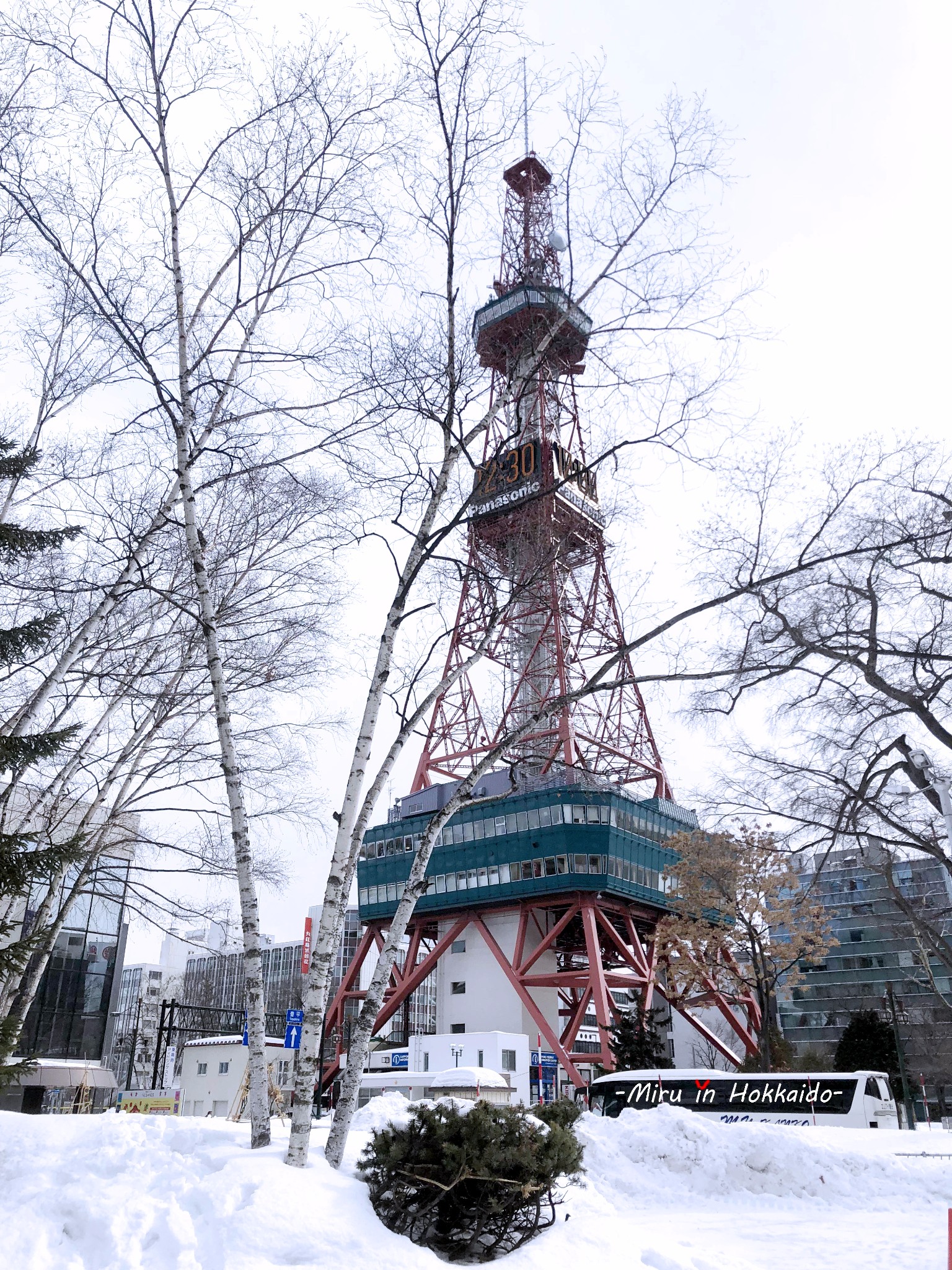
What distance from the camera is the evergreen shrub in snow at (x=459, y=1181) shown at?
7.26m

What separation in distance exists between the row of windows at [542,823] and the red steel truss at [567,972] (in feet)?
13.3

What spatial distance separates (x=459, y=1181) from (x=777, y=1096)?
672 inches

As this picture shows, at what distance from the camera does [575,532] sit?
43.1 feet

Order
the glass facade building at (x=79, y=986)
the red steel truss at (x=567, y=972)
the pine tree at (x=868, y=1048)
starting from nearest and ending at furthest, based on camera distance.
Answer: the glass facade building at (x=79, y=986) → the pine tree at (x=868, y=1048) → the red steel truss at (x=567, y=972)

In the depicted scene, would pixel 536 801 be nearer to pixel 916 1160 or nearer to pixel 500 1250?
pixel 916 1160

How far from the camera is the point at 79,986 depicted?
3516 centimetres

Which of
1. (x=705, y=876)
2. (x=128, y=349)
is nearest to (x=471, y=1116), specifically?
(x=128, y=349)

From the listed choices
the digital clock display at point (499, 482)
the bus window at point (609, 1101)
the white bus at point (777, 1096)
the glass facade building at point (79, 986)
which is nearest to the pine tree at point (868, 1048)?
the white bus at point (777, 1096)

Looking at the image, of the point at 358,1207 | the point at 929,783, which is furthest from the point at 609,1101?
the point at 358,1207

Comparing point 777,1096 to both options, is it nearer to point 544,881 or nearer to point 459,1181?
point 459,1181

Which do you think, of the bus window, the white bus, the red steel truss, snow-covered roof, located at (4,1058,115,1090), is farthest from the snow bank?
the red steel truss

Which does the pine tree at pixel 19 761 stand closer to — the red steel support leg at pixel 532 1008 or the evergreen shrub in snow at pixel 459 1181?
the evergreen shrub in snow at pixel 459 1181

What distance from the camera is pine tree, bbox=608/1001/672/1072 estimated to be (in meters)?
35.3

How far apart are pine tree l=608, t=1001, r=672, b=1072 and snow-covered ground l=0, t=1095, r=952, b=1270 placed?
2341 cm
